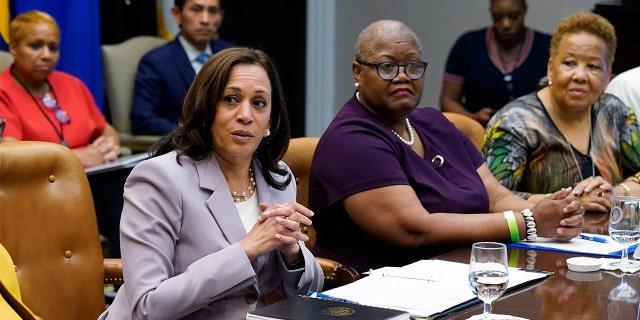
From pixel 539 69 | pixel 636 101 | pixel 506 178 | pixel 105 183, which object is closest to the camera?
pixel 506 178

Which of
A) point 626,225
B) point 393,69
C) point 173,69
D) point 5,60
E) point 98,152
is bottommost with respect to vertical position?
point 98,152

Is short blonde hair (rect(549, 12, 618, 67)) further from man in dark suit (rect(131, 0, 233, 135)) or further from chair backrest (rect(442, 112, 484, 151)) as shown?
man in dark suit (rect(131, 0, 233, 135))

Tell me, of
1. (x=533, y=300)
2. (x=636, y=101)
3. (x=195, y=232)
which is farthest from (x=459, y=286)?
(x=636, y=101)

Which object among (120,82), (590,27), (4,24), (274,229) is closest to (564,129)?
(590,27)

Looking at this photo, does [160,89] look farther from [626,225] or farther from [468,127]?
[626,225]

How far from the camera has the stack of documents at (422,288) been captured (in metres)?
2.20

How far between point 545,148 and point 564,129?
0.12 meters

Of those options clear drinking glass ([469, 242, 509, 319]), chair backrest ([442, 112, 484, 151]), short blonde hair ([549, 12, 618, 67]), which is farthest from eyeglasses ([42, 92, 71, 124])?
clear drinking glass ([469, 242, 509, 319])

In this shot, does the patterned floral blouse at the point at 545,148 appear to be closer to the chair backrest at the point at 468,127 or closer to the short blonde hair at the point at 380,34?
the chair backrest at the point at 468,127

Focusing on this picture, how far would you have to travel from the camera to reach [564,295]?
2342mm

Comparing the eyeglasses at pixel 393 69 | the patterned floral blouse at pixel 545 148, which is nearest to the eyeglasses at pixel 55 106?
the patterned floral blouse at pixel 545 148

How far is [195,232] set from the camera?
2.41m

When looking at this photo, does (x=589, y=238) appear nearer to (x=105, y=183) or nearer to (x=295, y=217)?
(x=295, y=217)

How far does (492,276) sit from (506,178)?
5.16 feet
